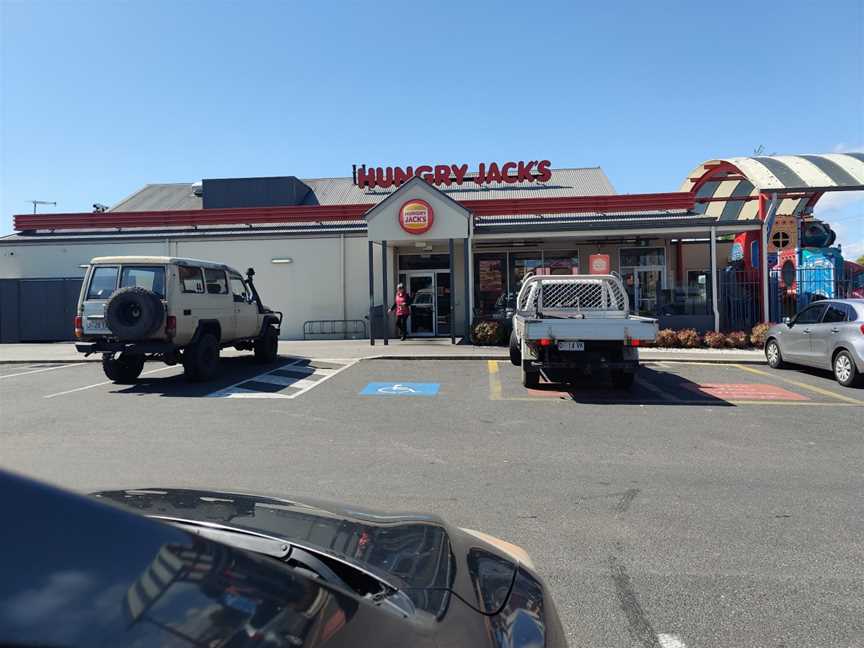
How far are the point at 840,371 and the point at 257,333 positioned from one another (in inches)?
477

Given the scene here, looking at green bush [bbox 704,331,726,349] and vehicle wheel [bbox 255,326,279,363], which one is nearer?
vehicle wheel [bbox 255,326,279,363]

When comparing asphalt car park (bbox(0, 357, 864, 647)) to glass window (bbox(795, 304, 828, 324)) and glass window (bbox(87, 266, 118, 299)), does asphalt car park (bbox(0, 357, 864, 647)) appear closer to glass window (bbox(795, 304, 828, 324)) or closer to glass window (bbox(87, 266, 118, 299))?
glass window (bbox(795, 304, 828, 324))

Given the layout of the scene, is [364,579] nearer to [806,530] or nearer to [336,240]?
[806,530]

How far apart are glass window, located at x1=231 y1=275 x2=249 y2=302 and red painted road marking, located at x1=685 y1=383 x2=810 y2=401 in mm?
9552

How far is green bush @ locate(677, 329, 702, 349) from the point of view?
55.5 feet

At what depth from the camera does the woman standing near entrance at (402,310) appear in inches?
765

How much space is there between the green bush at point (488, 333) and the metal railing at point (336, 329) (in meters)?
5.01

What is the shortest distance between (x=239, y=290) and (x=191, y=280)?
6.31 ft

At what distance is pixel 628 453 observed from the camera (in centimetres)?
660

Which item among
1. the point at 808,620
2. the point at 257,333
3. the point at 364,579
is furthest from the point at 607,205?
the point at 364,579

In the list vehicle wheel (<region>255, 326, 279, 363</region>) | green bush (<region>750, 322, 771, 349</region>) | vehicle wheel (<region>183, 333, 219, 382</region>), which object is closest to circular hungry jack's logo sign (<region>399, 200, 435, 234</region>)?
vehicle wheel (<region>255, 326, 279, 363</region>)

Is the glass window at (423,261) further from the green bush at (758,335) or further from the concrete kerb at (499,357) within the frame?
the green bush at (758,335)

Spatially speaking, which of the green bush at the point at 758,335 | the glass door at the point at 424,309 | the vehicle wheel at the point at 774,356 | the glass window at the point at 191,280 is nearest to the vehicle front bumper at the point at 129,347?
the glass window at the point at 191,280

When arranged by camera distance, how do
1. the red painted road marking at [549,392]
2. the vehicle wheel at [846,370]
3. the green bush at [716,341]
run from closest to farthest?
1. the red painted road marking at [549,392]
2. the vehicle wheel at [846,370]
3. the green bush at [716,341]
